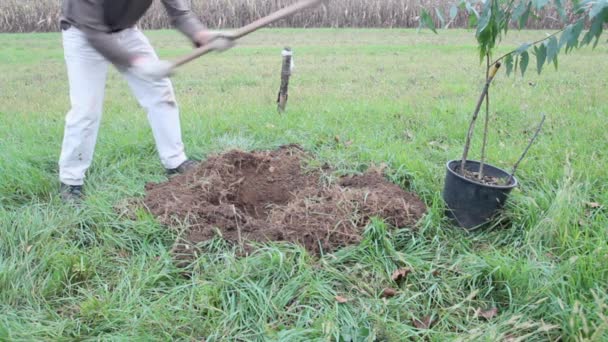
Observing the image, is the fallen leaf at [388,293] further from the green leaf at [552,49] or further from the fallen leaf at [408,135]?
the fallen leaf at [408,135]

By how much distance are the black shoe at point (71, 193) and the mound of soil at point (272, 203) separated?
→ 47 cm

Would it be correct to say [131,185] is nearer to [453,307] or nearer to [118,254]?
[118,254]

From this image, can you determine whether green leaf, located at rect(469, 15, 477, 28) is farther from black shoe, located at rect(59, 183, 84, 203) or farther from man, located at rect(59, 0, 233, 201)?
black shoe, located at rect(59, 183, 84, 203)

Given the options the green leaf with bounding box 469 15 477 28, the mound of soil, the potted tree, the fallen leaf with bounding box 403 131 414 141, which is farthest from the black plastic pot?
the fallen leaf with bounding box 403 131 414 141

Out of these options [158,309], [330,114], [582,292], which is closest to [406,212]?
[582,292]

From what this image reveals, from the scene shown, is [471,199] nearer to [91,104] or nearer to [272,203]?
[272,203]

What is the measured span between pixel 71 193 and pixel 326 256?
1.93m

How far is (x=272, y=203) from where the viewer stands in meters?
3.26

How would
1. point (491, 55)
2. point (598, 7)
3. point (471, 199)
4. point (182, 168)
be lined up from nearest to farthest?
point (598, 7)
point (471, 199)
point (491, 55)
point (182, 168)

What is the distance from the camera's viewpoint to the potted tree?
7.05 feet

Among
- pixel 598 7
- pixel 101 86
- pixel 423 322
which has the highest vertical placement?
pixel 598 7

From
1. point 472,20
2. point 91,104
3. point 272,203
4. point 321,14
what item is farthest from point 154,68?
point 321,14

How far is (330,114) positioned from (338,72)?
10.9ft

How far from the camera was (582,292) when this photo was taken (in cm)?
219
